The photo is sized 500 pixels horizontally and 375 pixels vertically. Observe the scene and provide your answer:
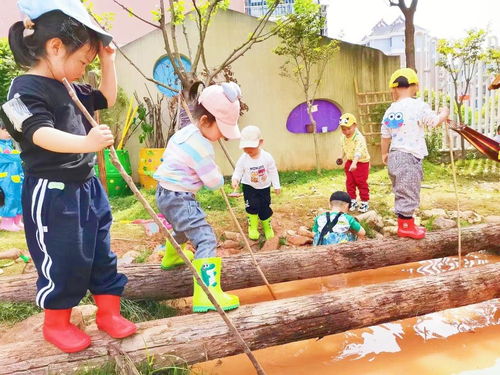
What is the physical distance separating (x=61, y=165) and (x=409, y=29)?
8762mm

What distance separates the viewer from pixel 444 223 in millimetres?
5379

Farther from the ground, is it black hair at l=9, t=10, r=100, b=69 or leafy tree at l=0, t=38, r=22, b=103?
leafy tree at l=0, t=38, r=22, b=103

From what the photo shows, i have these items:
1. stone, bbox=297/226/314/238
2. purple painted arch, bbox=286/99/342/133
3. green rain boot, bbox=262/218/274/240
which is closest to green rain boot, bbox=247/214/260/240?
green rain boot, bbox=262/218/274/240

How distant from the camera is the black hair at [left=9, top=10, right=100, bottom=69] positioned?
1745 mm

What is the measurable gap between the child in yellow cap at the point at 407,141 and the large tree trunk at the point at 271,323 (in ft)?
2.76

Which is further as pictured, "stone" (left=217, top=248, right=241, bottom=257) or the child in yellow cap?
"stone" (left=217, top=248, right=241, bottom=257)

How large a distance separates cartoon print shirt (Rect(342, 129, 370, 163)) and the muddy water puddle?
319 centimetres

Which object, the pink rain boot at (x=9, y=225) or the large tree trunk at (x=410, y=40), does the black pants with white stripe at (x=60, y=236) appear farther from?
the large tree trunk at (x=410, y=40)

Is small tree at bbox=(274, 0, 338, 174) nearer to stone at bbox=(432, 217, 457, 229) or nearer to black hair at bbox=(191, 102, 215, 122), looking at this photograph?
stone at bbox=(432, 217, 457, 229)

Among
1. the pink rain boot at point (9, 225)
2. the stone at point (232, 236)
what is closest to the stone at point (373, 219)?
the stone at point (232, 236)

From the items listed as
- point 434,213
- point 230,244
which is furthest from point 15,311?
point 434,213

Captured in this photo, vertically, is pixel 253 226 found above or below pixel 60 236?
below

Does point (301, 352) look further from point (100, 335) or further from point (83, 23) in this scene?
point (83, 23)

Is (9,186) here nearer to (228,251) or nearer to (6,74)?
(6,74)
